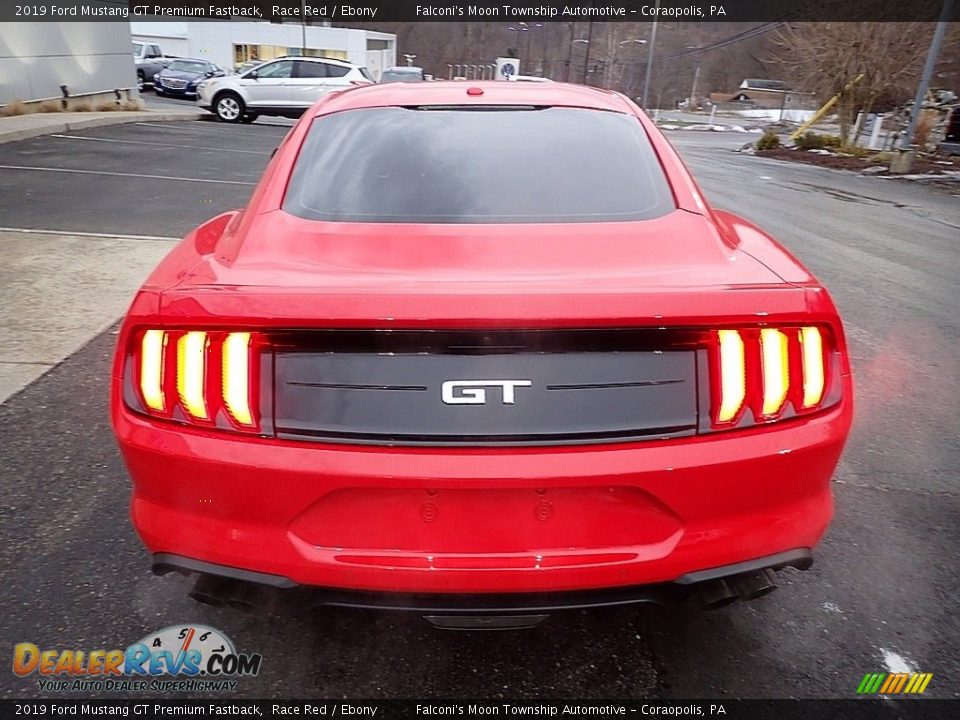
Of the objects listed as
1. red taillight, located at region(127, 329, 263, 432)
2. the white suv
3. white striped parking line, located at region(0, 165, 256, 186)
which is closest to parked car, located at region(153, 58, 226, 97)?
the white suv

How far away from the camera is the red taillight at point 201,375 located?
1.67 metres

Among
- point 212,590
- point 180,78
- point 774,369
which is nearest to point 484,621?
point 212,590

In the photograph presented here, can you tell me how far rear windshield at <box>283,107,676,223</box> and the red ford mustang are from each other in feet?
1.45

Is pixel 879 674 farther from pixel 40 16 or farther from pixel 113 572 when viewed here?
pixel 40 16

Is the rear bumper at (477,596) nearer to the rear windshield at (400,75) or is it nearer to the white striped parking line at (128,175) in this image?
the white striped parking line at (128,175)

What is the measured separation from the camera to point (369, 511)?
1.67 metres

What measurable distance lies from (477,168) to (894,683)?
2.05 metres

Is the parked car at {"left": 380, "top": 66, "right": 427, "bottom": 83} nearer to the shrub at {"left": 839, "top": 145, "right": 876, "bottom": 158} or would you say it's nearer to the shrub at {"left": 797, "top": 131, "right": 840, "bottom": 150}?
the shrub at {"left": 797, "top": 131, "right": 840, "bottom": 150}

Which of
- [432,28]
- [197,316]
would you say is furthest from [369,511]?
[432,28]

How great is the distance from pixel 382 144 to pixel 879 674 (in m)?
2.33

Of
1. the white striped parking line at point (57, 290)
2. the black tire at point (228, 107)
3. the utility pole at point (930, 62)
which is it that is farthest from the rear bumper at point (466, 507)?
the black tire at point (228, 107)

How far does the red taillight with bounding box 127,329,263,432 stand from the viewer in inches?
65.8

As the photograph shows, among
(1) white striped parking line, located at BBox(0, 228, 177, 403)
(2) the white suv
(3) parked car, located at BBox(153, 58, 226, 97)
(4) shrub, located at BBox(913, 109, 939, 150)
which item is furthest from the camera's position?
(3) parked car, located at BBox(153, 58, 226, 97)
